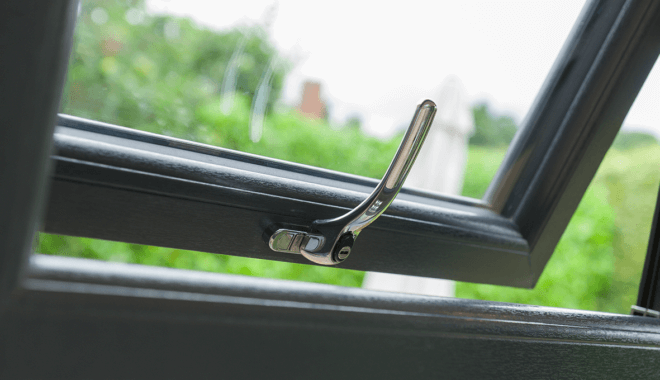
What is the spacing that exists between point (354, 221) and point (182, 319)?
0.22 meters

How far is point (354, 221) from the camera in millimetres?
473

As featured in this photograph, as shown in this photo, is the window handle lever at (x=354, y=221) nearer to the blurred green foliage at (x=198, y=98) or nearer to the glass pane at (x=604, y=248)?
the blurred green foliage at (x=198, y=98)

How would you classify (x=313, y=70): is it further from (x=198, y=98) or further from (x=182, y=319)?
(x=182, y=319)

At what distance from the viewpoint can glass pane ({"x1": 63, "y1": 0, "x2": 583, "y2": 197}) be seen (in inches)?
19.9

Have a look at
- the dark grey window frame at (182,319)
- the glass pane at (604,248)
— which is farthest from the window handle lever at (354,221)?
the glass pane at (604,248)

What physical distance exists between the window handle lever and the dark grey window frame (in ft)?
0.33

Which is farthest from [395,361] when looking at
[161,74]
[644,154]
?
[644,154]

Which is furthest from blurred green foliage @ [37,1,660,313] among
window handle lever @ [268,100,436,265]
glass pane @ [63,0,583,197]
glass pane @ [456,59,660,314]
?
glass pane @ [456,59,660,314]

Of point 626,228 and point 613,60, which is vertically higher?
point 613,60

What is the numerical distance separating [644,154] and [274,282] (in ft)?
6.77

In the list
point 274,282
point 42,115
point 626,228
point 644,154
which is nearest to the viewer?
point 42,115

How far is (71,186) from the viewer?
42 centimetres

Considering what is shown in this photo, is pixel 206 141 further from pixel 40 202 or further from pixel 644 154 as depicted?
pixel 644 154

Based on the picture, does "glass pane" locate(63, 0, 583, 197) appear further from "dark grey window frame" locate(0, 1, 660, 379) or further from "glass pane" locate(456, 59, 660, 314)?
"glass pane" locate(456, 59, 660, 314)
